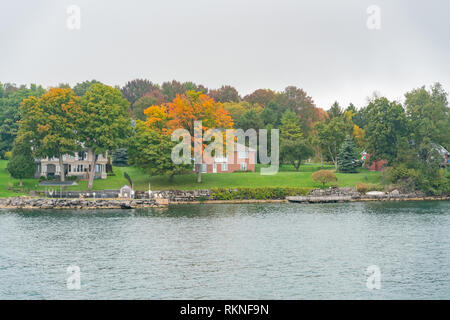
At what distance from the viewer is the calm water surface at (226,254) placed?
31.8 m

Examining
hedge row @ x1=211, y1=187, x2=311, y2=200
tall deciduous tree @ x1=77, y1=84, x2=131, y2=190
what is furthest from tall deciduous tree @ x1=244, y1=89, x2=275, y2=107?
hedge row @ x1=211, y1=187, x2=311, y2=200

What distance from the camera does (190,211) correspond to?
65.8 metres

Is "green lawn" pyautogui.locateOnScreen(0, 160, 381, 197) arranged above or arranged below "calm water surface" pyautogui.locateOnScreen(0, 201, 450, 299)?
above

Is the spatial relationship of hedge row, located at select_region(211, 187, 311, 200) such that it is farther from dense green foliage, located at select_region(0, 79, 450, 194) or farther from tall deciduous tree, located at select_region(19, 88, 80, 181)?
tall deciduous tree, located at select_region(19, 88, 80, 181)

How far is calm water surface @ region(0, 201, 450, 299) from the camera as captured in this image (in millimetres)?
31844

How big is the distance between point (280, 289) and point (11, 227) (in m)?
33.1

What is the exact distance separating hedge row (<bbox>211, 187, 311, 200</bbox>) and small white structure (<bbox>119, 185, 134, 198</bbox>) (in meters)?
12.1

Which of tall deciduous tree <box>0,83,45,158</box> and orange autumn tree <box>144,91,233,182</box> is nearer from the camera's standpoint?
orange autumn tree <box>144,91,233,182</box>

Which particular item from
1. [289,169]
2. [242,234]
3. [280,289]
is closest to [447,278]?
[280,289]

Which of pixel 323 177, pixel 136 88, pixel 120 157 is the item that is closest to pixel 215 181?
pixel 323 177

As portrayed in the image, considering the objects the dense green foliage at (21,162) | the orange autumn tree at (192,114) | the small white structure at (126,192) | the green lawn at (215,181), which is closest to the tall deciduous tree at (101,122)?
the green lawn at (215,181)

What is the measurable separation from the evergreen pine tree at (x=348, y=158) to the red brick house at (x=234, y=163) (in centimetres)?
1629

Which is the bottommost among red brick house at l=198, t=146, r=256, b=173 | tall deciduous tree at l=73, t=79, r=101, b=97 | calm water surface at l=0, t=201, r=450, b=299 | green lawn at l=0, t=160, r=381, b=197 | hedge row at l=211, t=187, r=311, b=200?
calm water surface at l=0, t=201, r=450, b=299

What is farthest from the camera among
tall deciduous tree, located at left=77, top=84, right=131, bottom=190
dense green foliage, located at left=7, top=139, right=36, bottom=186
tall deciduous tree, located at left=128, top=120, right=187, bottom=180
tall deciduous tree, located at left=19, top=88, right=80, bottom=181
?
tall deciduous tree, located at left=77, top=84, right=131, bottom=190
